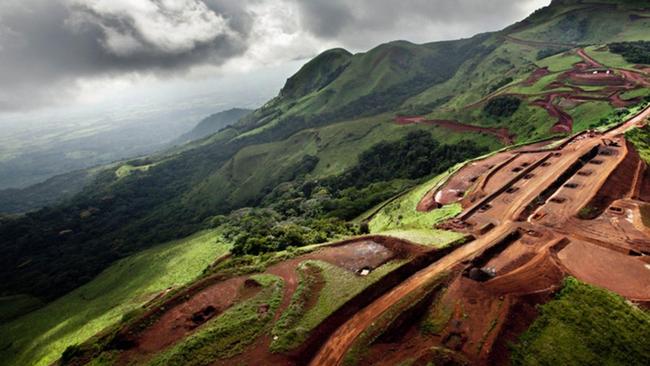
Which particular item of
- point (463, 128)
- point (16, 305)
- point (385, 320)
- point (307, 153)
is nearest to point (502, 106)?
point (463, 128)

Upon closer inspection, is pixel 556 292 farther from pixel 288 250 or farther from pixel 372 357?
pixel 288 250

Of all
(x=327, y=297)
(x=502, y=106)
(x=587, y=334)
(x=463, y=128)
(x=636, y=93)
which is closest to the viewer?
(x=587, y=334)

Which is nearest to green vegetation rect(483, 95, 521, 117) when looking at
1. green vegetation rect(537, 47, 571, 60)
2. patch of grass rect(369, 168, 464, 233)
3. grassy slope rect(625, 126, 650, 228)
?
grassy slope rect(625, 126, 650, 228)

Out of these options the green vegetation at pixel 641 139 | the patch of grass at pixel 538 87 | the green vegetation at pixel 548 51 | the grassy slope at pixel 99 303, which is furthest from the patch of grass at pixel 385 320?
the green vegetation at pixel 548 51

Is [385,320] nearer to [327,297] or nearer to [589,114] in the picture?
[327,297]

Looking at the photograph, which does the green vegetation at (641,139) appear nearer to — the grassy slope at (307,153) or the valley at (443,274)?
the valley at (443,274)

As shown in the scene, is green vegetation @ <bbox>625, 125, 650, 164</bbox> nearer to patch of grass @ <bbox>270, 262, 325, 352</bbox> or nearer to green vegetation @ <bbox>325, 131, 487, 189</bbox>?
green vegetation @ <bbox>325, 131, 487, 189</bbox>

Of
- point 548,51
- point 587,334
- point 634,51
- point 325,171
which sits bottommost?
point 325,171
